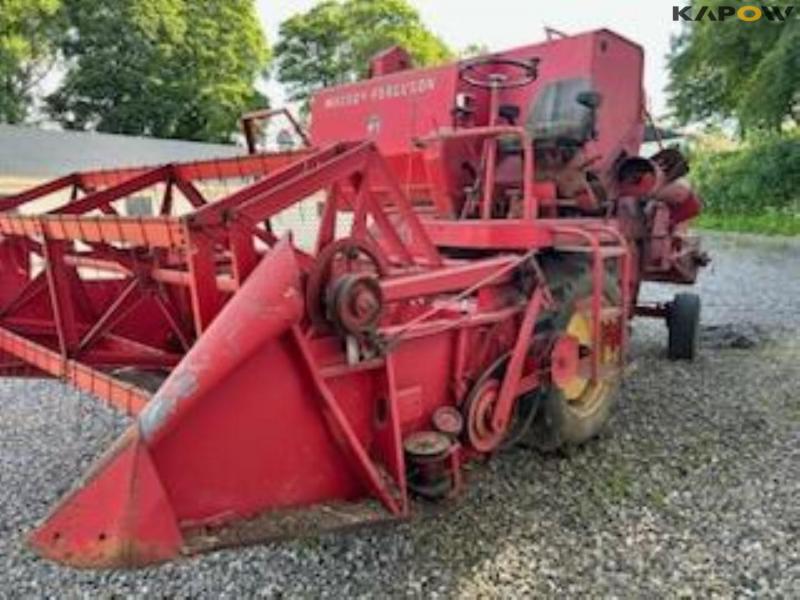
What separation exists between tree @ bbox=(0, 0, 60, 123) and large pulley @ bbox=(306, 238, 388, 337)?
30.4 m

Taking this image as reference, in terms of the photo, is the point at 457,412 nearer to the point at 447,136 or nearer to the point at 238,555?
the point at 238,555

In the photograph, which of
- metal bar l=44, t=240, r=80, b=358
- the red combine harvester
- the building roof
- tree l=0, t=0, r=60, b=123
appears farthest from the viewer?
tree l=0, t=0, r=60, b=123

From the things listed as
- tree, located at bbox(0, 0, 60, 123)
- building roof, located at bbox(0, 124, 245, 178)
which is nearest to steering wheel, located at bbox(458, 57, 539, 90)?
building roof, located at bbox(0, 124, 245, 178)

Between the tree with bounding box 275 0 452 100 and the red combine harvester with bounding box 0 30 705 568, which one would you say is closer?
the red combine harvester with bounding box 0 30 705 568

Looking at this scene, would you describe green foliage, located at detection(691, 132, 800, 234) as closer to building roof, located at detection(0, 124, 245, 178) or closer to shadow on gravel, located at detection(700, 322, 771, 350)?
shadow on gravel, located at detection(700, 322, 771, 350)

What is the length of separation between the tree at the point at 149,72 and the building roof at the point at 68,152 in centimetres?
838

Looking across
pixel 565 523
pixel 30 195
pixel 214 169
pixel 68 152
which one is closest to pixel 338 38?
pixel 68 152

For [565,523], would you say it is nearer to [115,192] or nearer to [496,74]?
[115,192]

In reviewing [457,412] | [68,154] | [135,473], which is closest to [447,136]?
[457,412]

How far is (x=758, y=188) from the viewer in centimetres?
1919

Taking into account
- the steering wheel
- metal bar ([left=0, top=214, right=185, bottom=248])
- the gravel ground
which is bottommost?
the gravel ground

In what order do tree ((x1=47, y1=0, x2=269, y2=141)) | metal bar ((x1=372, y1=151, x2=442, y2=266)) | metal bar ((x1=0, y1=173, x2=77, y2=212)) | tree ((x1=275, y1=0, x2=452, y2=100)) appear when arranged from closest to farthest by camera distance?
metal bar ((x1=372, y1=151, x2=442, y2=266))
metal bar ((x1=0, y1=173, x2=77, y2=212))
tree ((x1=47, y1=0, x2=269, y2=141))
tree ((x1=275, y1=0, x2=452, y2=100))

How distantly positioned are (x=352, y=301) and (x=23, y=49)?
105 ft

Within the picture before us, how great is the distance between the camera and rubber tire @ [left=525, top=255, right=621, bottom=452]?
12.3ft
